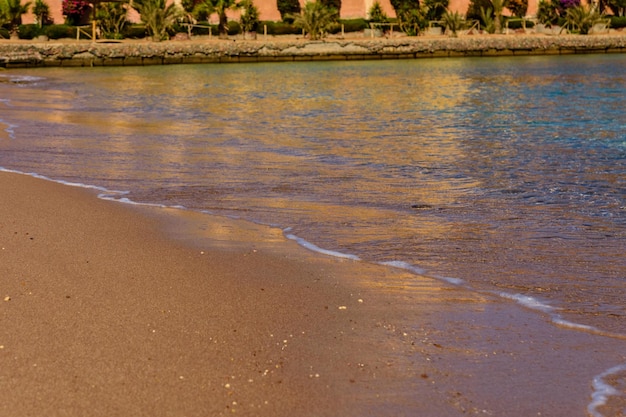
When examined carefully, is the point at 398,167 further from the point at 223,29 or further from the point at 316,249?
the point at 223,29

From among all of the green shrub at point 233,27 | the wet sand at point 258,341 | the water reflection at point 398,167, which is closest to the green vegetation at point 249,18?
the green shrub at point 233,27

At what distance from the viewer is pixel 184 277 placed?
200 inches

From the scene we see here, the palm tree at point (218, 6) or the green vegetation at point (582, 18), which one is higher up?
the palm tree at point (218, 6)

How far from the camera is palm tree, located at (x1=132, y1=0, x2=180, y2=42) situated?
47.4 metres

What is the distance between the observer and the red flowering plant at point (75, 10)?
4947 cm

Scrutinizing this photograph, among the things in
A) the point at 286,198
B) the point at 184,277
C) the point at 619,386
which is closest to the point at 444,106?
the point at 286,198

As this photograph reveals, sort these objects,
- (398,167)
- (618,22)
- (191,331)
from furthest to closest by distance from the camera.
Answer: (618,22) < (398,167) < (191,331)

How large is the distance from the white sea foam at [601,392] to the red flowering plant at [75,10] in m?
47.8

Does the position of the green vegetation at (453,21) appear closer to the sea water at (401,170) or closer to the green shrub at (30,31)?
the green shrub at (30,31)

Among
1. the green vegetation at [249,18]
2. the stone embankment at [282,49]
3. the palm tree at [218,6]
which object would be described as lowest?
the stone embankment at [282,49]

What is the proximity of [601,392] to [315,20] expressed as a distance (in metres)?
46.5

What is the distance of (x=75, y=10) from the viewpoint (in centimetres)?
5019

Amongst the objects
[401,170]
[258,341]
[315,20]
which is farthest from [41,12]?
[258,341]

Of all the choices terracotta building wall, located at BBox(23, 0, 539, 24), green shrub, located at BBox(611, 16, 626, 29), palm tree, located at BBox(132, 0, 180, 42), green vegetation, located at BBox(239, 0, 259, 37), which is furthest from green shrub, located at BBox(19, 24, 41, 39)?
green shrub, located at BBox(611, 16, 626, 29)
